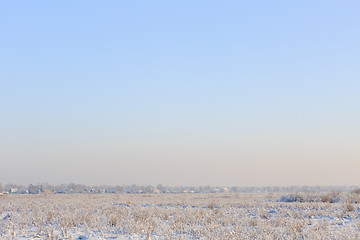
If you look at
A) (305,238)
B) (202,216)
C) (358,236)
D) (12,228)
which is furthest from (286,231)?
(12,228)

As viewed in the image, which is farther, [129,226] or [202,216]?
[202,216]

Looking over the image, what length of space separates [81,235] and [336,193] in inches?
976

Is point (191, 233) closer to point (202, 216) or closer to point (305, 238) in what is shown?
point (305, 238)

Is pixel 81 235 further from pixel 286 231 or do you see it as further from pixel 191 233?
pixel 286 231

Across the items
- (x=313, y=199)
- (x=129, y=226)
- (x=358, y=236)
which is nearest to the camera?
(x=358, y=236)

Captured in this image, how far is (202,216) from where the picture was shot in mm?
15562

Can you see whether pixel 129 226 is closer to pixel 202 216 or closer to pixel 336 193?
pixel 202 216

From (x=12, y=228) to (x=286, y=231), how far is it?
9.49 metres

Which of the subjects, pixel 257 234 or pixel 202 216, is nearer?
pixel 257 234

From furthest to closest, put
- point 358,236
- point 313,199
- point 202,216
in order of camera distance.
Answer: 1. point 313,199
2. point 202,216
3. point 358,236

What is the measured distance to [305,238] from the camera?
32.7 feet

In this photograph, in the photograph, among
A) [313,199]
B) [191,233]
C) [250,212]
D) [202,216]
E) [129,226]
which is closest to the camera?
[191,233]

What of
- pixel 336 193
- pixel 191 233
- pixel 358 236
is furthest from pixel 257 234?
pixel 336 193

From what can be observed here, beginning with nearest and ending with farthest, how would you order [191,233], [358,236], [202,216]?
[358,236] < [191,233] < [202,216]
